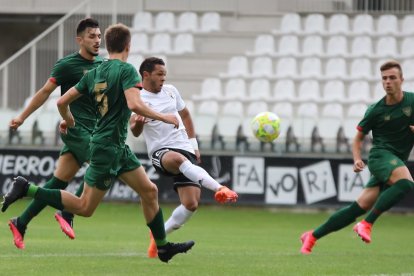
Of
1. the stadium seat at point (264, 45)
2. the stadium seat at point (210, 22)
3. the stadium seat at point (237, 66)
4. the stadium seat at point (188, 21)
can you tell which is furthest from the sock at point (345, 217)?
the stadium seat at point (210, 22)

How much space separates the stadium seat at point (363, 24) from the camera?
84.4 ft

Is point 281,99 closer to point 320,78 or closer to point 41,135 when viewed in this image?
point 320,78

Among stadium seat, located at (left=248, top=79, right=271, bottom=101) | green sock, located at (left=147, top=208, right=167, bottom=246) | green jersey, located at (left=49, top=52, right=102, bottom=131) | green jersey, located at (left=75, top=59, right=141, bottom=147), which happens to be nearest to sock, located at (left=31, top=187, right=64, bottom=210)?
green jersey, located at (left=75, top=59, right=141, bottom=147)

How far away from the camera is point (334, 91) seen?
943 inches

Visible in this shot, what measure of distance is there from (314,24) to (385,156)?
14.6 meters

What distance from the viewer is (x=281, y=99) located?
23.7 m

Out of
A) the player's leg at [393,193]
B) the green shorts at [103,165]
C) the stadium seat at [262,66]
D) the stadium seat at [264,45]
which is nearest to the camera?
the green shorts at [103,165]

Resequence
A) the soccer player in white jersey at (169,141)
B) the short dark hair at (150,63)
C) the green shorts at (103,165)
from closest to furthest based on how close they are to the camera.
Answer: the green shorts at (103,165) < the short dark hair at (150,63) < the soccer player in white jersey at (169,141)

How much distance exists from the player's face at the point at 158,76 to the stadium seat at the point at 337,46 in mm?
14221

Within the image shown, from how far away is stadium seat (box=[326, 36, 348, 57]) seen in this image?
2516 centimetres

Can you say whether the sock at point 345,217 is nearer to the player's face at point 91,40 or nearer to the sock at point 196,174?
the sock at point 196,174

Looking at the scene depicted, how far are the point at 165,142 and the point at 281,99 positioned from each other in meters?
12.6

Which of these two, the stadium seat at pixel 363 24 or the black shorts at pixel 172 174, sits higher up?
the stadium seat at pixel 363 24

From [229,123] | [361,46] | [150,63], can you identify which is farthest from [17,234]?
[361,46]
